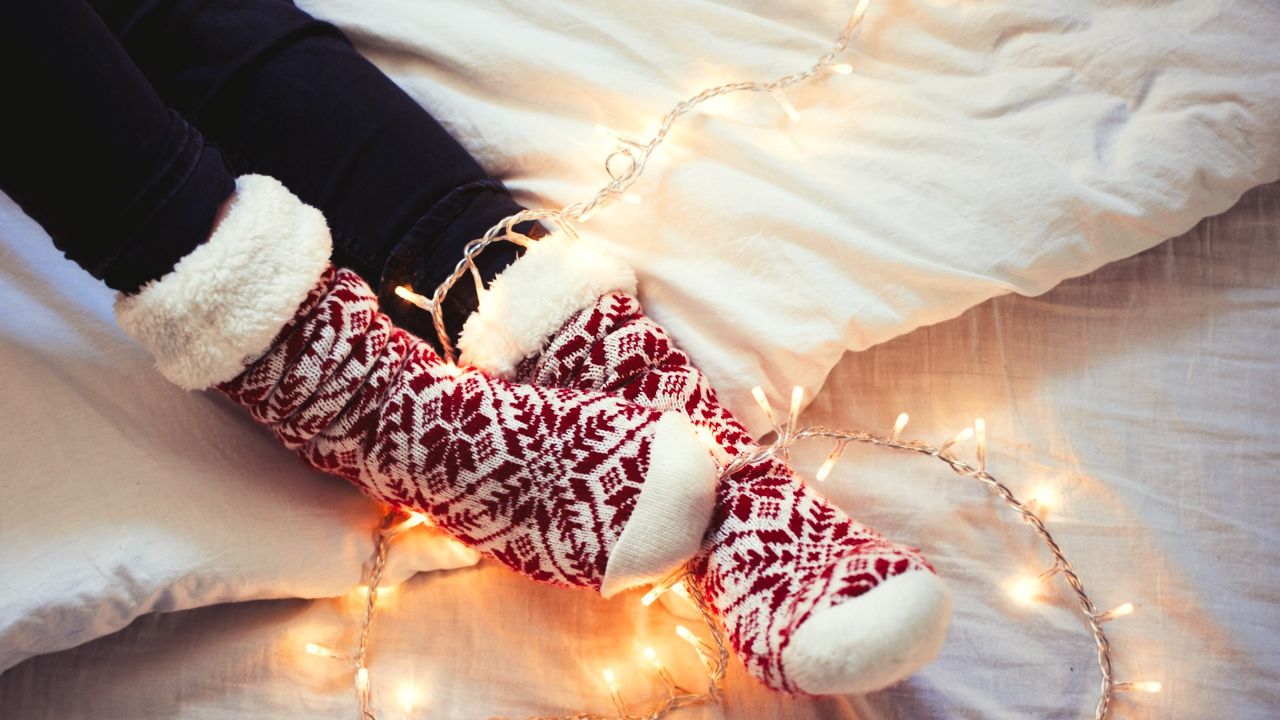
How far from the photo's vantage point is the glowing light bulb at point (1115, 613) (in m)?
0.58

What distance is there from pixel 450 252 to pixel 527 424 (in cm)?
15

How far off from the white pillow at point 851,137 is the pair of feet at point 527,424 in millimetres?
90

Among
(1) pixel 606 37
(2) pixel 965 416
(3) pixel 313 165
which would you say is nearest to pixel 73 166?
(3) pixel 313 165

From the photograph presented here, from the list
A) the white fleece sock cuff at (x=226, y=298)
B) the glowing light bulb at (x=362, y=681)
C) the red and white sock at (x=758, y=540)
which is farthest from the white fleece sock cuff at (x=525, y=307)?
the glowing light bulb at (x=362, y=681)

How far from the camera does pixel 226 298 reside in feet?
1.69

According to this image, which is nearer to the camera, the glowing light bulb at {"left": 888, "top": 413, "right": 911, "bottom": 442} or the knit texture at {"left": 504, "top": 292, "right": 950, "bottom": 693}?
the knit texture at {"left": 504, "top": 292, "right": 950, "bottom": 693}

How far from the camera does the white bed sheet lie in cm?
60

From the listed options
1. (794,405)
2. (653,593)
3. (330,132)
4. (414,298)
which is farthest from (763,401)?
(330,132)

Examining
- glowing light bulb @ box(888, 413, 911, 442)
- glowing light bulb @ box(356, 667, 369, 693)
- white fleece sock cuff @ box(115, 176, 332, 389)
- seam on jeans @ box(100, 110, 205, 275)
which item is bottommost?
glowing light bulb @ box(356, 667, 369, 693)

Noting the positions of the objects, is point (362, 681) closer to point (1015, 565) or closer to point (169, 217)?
point (169, 217)

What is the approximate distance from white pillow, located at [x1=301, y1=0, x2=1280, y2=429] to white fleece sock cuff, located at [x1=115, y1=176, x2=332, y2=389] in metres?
0.20

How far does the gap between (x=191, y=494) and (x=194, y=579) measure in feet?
0.19

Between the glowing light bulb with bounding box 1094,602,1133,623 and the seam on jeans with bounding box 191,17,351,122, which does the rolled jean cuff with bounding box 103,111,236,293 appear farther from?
the glowing light bulb with bounding box 1094,602,1133,623

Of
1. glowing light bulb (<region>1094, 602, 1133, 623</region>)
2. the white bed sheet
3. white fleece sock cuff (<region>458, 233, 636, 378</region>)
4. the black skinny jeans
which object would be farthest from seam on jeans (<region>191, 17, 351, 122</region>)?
glowing light bulb (<region>1094, 602, 1133, 623</region>)
